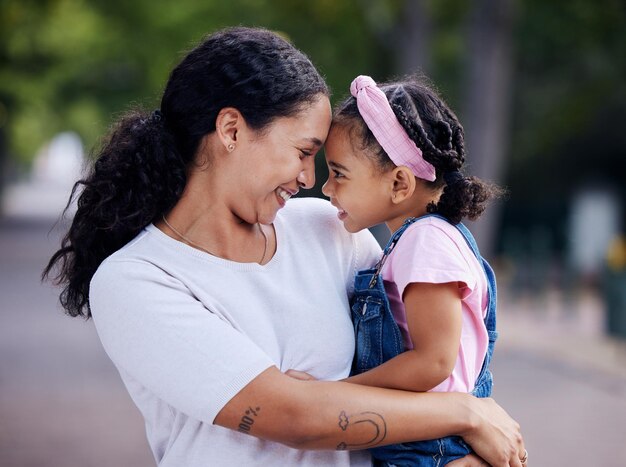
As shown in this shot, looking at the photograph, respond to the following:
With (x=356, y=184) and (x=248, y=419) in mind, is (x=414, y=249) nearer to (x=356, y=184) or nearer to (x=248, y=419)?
(x=356, y=184)

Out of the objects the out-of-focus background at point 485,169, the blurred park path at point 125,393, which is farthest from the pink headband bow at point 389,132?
the blurred park path at point 125,393

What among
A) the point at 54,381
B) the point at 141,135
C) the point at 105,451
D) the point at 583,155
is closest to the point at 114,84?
the point at 583,155

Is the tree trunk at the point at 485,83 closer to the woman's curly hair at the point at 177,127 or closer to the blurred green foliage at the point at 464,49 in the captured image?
the blurred green foliage at the point at 464,49

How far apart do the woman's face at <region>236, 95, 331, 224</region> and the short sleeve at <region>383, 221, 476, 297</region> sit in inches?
11.6

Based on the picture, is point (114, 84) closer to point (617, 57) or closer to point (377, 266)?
point (617, 57)

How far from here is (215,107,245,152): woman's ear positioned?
229 centimetres

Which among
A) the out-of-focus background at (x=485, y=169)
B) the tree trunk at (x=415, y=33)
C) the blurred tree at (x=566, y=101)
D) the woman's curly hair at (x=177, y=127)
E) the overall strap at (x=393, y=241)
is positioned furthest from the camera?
the blurred tree at (x=566, y=101)

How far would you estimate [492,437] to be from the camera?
7.39 ft

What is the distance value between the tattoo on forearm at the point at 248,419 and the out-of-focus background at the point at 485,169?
93 centimetres

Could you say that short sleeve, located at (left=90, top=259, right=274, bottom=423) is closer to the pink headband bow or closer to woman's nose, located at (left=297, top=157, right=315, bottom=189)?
woman's nose, located at (left=297, top=157, right=315, bottom=189)

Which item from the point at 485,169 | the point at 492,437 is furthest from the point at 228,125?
the point at 485,169

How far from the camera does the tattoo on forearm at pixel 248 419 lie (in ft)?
6.68

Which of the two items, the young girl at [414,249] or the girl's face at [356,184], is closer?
the young girl at [414,249]

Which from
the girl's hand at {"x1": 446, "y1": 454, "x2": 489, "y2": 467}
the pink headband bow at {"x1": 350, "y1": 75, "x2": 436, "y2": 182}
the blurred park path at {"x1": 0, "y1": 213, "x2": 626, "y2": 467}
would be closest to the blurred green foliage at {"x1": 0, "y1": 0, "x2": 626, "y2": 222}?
the blurred park path at {"x1": 0, "y1": 213, "x2": 626, "y2": 467}
